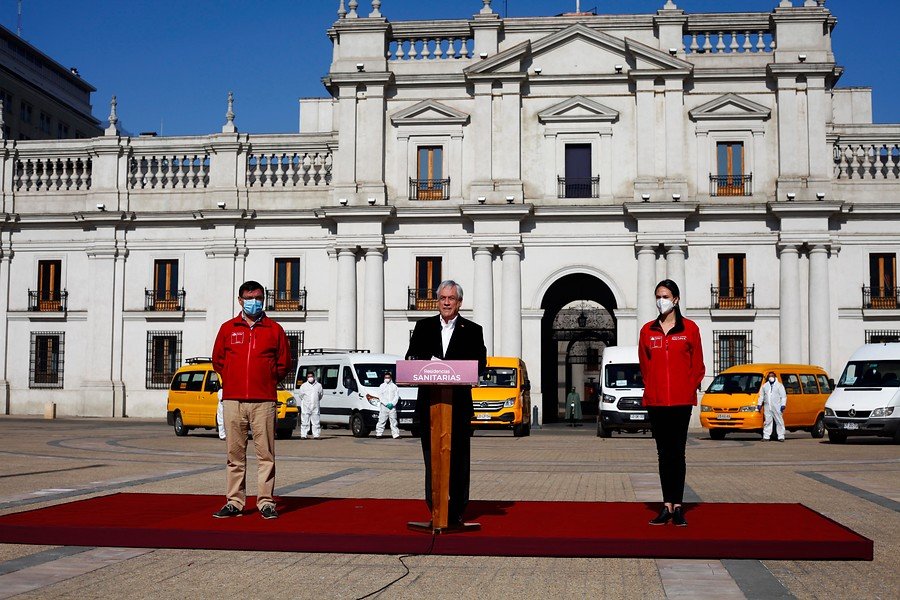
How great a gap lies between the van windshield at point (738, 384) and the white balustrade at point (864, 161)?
1466 cm

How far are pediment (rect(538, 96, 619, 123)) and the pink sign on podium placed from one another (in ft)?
115

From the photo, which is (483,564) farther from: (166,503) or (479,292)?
(479,292)

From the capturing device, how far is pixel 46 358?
47.4 m

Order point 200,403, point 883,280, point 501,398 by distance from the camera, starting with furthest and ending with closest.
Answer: point 883,280 → point 501,398 → point 200,403

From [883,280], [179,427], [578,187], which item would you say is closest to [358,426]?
[179,427]

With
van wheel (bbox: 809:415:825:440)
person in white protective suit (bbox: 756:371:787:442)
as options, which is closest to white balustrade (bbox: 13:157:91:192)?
person in white protective suit (bbox: 756:371:787:442)

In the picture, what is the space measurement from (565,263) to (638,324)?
3.65m

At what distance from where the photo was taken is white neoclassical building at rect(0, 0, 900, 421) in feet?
141

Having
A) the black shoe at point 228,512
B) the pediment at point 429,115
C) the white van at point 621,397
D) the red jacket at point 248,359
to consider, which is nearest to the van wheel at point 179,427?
the white van at point 621,397

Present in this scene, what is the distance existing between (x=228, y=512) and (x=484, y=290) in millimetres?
32886

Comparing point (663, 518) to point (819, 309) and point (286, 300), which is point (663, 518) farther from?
point (286, 300)

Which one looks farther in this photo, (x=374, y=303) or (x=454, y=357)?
(x=374, y=303)

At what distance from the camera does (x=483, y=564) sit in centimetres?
887

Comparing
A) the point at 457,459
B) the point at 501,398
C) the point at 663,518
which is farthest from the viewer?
the point at 501,398
